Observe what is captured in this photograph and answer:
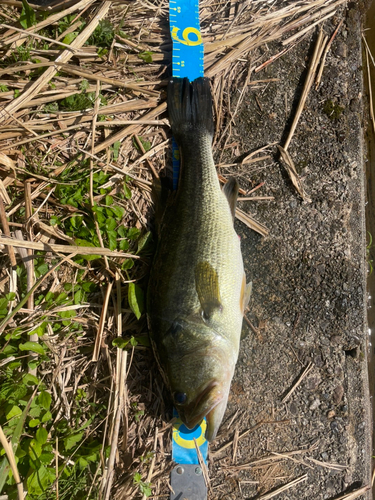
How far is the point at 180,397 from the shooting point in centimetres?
239

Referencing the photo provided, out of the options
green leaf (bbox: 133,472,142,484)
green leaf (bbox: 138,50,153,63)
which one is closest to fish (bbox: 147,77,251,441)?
green leaf (bbox: 133,472,142,484)

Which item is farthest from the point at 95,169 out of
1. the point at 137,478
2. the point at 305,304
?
the point at 137,478

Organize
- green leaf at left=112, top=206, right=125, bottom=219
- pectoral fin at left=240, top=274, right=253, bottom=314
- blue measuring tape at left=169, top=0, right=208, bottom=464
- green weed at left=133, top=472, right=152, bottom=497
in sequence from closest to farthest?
green weed at left=133, top=472, right=152, bottom=497, pectoral fin at left=240, top=274, right=253, bottom=314, green leaf at left=112, top=206, right=125, bottom=219, blue measuring tape at left=169, top=0, right=208, bottom=464

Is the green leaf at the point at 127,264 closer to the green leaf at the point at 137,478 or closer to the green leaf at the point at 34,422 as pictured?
the green leaf at the point at 34,422

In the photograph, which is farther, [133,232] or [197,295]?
[133,232]

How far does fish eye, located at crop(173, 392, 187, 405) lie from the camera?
2.38 metres

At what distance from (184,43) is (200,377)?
281 cm

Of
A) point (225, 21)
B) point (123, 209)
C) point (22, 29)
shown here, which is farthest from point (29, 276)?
point (225, 21)

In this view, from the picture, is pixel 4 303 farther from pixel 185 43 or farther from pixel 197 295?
pixel 185 43

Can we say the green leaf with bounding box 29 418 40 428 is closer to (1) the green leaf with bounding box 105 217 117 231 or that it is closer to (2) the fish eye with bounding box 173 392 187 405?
(2) the fish eye with bounding box 173 392 187 405

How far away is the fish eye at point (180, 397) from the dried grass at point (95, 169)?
0.48 metres

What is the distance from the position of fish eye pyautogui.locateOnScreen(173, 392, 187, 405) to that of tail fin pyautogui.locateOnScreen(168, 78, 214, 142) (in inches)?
77.8

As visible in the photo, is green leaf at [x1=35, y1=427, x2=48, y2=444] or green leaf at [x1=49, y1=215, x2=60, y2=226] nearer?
green leaf at [x1=35, y1=427, x2=48, y2=444]

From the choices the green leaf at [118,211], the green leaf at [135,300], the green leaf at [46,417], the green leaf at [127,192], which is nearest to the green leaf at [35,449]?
the green leaf at [46,417]
